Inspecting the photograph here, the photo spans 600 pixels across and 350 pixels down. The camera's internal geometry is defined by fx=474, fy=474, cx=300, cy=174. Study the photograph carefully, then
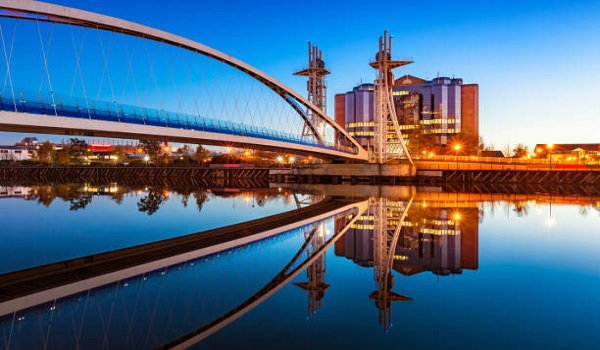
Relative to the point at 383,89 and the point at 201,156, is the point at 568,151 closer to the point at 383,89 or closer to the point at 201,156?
the point at 383,89

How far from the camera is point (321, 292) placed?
296 inches

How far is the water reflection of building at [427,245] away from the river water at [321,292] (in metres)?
0.05

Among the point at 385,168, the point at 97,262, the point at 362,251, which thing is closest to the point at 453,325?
the point at 362,251

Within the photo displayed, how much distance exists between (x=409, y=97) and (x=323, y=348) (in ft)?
336

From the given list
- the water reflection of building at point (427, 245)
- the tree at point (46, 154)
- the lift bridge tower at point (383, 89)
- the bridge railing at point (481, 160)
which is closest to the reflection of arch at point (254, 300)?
the water reflection of building at point (427, 245)

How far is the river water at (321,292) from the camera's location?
5539 millimetres

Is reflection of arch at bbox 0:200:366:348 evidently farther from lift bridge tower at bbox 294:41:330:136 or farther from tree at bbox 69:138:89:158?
tree at bbox 69:138:89:158

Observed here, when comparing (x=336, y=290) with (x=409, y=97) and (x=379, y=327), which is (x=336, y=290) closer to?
(x=379, y=327)

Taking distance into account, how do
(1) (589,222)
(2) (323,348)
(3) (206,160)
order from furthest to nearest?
(3) (206,160) < (1) (589,222) < (2) (323,348)

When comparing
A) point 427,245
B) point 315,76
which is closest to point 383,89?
point 315,76

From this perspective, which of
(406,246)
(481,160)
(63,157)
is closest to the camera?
(406,246)

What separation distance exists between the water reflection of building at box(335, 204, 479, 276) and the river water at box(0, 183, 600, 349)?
0.17 feet

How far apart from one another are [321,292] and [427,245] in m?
5.29

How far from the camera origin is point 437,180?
174 ft
